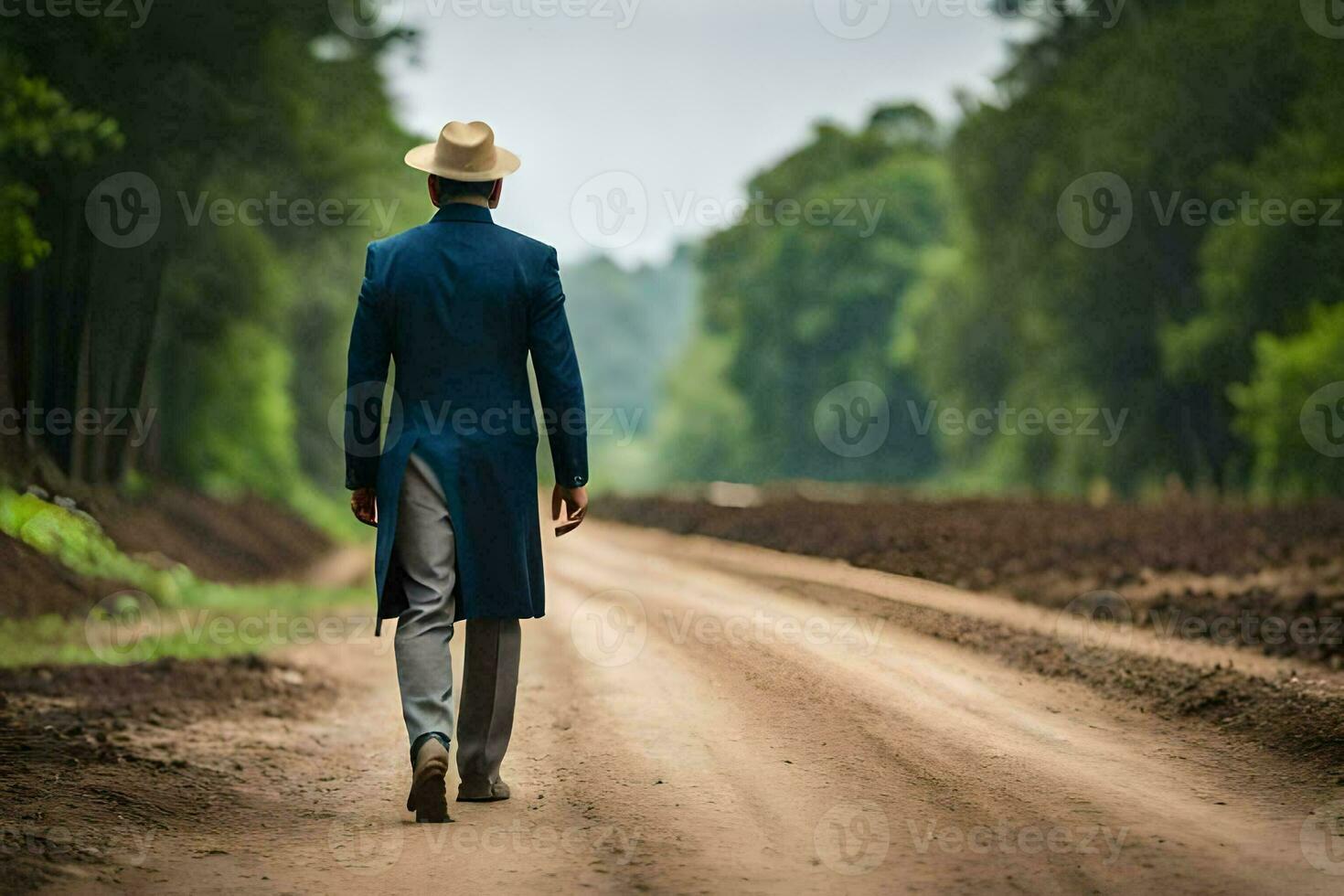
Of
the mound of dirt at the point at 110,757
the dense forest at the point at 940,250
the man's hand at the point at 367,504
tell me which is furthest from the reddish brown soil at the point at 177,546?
the man's hand at the point at 367,504

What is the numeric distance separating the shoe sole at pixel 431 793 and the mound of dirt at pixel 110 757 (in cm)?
100

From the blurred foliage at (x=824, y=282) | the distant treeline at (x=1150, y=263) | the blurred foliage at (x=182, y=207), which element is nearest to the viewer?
the blurred foliage at (x=182, y=207)

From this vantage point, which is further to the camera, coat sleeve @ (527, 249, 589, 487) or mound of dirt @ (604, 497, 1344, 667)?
mound of dirt @ (604, 497, 1344, 667)

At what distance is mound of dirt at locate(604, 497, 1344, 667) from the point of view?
37.9 ft

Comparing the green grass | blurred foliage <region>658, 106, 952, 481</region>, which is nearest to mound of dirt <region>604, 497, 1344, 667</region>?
the green grass

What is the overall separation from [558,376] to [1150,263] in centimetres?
3191

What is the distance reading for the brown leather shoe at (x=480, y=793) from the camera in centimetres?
584

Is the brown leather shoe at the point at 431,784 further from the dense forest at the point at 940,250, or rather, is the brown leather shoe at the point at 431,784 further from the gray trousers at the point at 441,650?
the dense forest at the point at 940,250

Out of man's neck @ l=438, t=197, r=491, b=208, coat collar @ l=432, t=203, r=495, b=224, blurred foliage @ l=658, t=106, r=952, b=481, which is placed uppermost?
blurred foliage @ l=658, t=106, r=952, b=481

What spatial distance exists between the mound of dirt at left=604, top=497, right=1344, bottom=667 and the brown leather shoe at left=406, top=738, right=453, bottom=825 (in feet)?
17.7

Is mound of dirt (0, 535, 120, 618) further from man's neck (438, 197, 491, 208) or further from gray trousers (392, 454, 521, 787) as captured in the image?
man's neck (438, 197, 491, 208)

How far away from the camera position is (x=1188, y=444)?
3544 cm

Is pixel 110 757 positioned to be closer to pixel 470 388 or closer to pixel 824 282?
pixel 470 388

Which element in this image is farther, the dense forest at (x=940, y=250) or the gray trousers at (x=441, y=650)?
the dense forest at (x=940, y=250)
